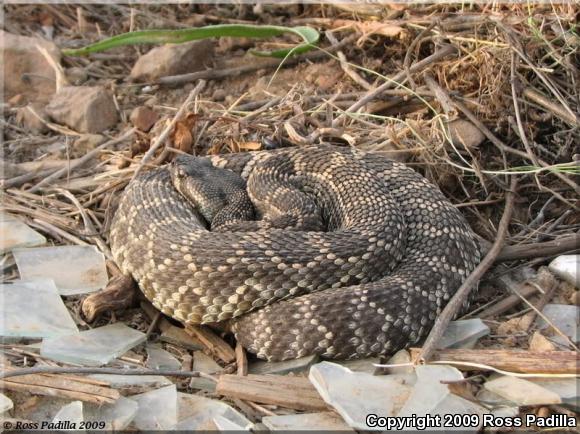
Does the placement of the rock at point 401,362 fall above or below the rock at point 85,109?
below

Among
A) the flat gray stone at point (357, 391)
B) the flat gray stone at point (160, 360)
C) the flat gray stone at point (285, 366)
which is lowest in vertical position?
the flat gray stone at point (160, 360)

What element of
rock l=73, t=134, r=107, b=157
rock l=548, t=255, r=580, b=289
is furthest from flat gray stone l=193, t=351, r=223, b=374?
rock l=73, t=134, r=107, b=157

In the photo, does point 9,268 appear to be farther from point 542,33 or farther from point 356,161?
point 542,33

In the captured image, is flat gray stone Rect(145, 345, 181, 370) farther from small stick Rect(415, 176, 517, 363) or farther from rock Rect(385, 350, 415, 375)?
small stick Rect(415, 176, 517, 363)

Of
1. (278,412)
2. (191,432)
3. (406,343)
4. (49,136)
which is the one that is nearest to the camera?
(191,432)

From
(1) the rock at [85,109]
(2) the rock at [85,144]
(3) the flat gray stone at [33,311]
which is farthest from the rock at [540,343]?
(1) the rock at [85,109]

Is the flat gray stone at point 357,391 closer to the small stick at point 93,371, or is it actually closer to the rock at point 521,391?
the rock at point 521,391

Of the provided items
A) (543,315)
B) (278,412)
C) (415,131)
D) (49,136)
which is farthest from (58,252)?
(543,315)
